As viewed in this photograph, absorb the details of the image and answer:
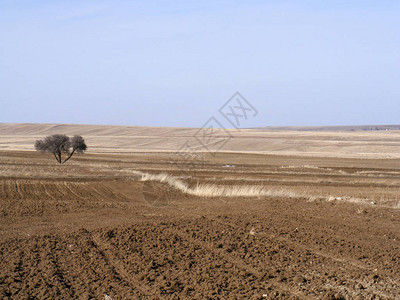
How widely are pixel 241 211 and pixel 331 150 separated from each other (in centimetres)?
7223

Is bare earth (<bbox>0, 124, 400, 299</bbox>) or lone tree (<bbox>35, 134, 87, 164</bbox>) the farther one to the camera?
lone tree (<bbox>35, 134, 87, 164</bbox>)

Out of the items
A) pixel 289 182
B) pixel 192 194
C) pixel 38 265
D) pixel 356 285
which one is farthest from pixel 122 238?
pixel 289 182

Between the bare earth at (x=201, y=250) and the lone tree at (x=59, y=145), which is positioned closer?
the bare earth at (x=201, y=250)

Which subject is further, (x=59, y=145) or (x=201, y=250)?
(x=59, y=145)

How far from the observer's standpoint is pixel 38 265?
314 inches

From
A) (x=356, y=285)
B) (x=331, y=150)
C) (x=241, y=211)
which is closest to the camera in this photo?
(x=356, y=285)

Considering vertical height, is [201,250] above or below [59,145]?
A: below

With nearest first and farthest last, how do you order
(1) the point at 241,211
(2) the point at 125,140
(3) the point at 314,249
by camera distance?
(3) the point at 314,249 < (1) the point at 241,211 < (2) the point at 125,140

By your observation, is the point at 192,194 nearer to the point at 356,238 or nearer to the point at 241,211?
the point at 241,211

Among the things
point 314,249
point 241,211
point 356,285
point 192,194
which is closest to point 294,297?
point 356,285

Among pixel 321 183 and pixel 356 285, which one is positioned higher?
pixel 356 285

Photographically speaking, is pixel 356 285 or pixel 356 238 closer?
pixel 356 285

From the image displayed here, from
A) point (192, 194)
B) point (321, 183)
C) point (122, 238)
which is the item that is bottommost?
point (321, 183)

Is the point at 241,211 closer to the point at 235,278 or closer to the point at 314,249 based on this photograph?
the point at 314,249
